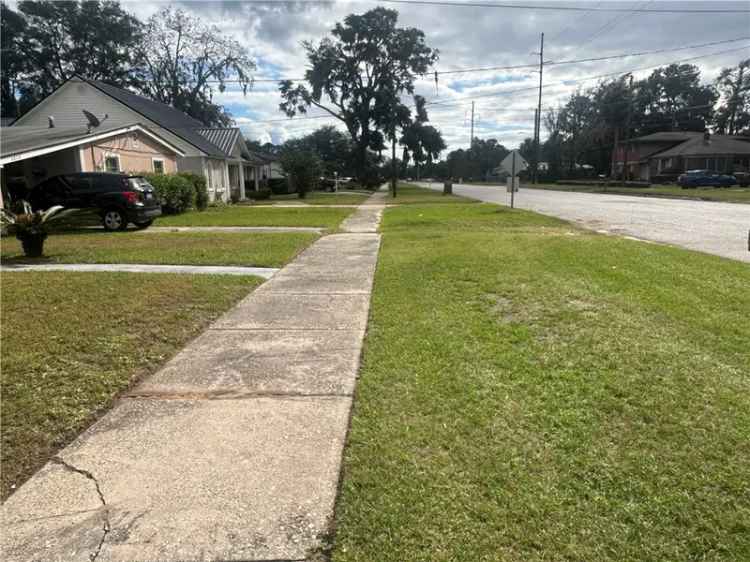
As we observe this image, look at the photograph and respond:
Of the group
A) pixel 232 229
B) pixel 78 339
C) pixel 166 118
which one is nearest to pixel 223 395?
pixel 78 339

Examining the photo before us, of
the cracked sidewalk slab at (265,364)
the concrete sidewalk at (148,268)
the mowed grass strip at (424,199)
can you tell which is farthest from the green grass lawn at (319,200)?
the cracked sidewalk slab at (265,364)

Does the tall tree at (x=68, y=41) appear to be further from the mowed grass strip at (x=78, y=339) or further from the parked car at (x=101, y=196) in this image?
the mowed grass strip at (x=78, y=339)

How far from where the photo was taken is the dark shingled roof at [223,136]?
32344 mm

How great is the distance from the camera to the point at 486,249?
9.93m

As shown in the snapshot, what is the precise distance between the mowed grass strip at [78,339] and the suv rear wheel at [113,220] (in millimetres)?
7167

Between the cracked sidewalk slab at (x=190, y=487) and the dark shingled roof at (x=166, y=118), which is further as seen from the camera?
the dark shingled roof at (x=166, y=118)

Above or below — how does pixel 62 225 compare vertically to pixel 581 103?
below

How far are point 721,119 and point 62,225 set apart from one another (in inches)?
3478

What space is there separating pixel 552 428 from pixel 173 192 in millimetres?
19624

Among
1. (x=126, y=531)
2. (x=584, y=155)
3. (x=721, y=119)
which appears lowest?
(x=126, y=531)

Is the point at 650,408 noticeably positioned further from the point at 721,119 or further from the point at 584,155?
the point at 721,119

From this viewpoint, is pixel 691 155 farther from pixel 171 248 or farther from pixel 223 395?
pixel 223 395

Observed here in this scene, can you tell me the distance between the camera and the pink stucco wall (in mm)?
17864

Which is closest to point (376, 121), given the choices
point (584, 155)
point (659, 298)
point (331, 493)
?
point (584, 155)
